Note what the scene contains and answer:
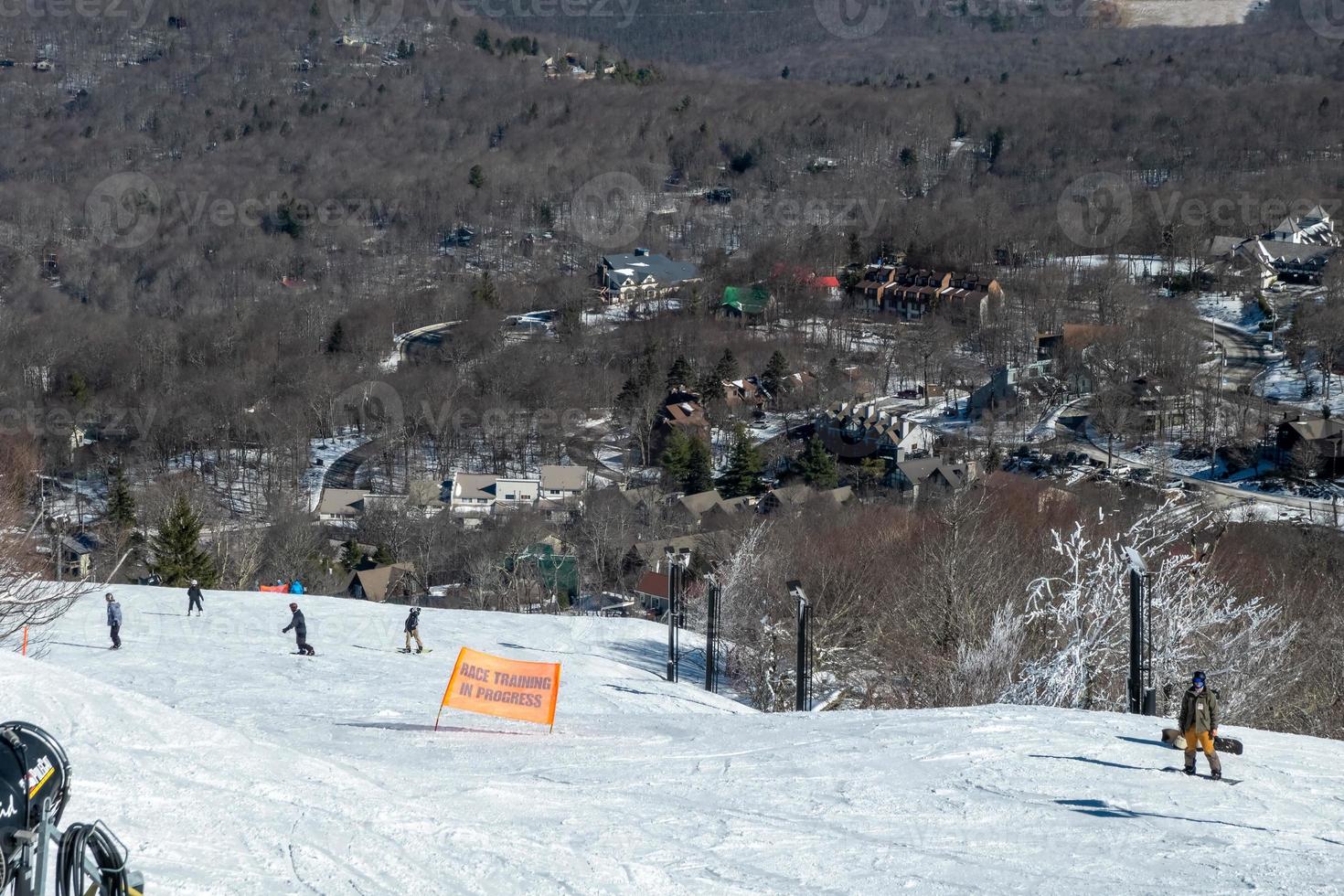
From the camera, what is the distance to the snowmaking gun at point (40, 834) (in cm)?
425

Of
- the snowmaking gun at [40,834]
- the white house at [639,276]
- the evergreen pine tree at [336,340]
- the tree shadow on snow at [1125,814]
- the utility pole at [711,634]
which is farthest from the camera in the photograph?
the white house at [639,276]

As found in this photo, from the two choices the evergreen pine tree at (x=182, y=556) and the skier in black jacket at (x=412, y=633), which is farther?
the evergreen pine tree at (x=182, y=556)

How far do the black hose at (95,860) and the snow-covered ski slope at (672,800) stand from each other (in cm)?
173

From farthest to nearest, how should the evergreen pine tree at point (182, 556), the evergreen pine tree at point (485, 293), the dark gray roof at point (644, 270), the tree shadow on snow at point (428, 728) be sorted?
the dark gray roof at point (644, 270) < the evergreen pine tree at point (485, 293) < the evergreen pine tree at point (182, 556) < the tree shadow on snow at point (428, 728)

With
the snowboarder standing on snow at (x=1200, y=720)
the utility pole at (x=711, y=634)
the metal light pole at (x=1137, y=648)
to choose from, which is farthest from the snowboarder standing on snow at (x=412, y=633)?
the snowboarder standing on snow at (x=1200, y=720)

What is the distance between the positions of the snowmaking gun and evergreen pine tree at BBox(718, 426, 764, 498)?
32.0m

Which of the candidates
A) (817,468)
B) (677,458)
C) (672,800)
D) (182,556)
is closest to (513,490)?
(677,458)

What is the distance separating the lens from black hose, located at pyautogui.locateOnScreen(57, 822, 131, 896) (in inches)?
173

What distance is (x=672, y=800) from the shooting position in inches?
333

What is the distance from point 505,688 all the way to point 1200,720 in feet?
16.4

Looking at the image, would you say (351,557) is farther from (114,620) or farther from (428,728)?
(428,728)

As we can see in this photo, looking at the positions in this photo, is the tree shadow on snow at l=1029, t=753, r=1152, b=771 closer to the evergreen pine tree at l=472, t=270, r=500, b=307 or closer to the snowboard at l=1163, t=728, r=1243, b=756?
the snowboard at l=1163, t=728, r=1243, b=756

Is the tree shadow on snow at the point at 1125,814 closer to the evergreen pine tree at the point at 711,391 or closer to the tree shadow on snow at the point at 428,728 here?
the tree shadow on snow at the point at 428,728

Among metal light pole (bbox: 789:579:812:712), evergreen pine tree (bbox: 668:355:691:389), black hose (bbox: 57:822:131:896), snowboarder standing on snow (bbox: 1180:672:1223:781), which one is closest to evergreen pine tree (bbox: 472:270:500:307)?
evergreen pine tree (bbox: 668:355:691:389)
